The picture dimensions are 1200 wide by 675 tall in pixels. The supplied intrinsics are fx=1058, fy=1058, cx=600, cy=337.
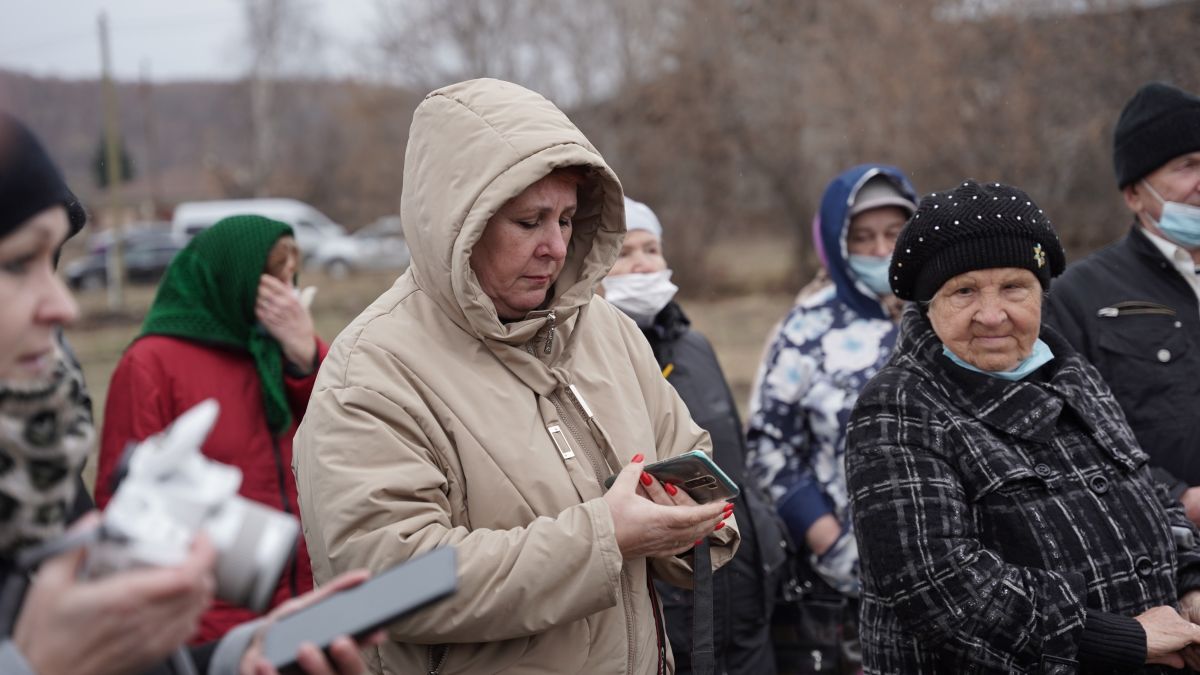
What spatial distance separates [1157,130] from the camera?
3576 millimetres

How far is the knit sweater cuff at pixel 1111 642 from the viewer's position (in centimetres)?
244

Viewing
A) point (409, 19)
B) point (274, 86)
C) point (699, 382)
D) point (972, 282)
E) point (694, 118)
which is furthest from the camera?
point (274, 86)

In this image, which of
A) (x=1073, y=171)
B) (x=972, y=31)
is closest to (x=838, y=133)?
(x=972, y=31)

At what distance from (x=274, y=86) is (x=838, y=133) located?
26.2 m

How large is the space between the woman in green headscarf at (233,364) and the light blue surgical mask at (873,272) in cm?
198

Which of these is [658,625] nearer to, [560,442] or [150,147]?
[560,442]

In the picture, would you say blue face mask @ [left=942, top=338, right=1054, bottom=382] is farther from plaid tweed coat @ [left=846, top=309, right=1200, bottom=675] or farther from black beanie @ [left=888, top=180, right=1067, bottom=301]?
black beanie @ [left=888, top=180, right=1067, bottom=301]

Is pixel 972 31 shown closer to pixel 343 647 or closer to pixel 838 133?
pixel 838 133

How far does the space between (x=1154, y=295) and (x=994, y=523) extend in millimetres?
1475

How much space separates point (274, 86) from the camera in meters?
38.2

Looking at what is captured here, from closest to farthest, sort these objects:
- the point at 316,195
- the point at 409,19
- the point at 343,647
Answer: the point at 343,647, the point at 409,19, the point at 316,195

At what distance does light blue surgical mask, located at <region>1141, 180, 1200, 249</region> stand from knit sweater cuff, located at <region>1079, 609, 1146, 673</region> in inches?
63.5

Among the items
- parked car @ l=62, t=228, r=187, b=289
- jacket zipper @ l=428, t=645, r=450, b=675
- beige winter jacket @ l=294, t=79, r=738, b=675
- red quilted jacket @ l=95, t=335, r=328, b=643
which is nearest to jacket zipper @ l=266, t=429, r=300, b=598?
→ red quilted jacket @ l=95, t=335, r=328, b=643

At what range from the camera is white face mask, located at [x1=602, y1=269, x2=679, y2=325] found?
361 cm
